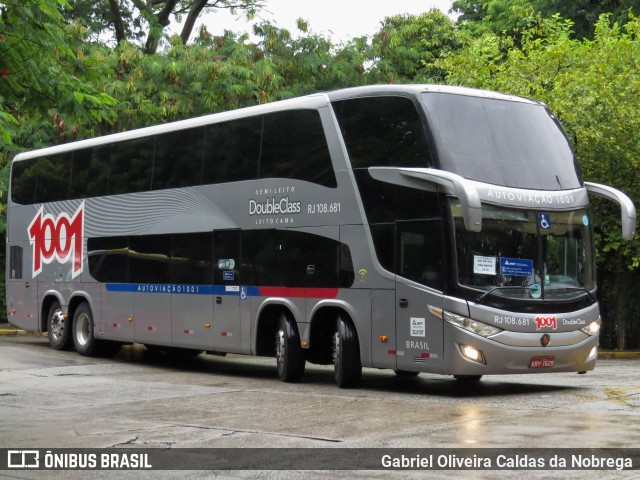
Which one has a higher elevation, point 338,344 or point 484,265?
point 484,265

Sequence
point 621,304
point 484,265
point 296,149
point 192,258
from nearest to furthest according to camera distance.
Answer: point 484,265 → point 296,149 → point 192,258 → point 621,304

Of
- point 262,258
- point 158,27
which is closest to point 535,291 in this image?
point 262,258

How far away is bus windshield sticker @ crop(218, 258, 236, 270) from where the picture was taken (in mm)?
19766

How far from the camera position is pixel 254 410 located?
47.2 feet

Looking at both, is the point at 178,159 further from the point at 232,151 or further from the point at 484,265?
the point at 484,265

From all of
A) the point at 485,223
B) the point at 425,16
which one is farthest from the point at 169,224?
the point at 425,16

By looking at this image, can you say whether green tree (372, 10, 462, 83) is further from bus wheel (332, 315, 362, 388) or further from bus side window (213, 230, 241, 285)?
bus wheel (332, 315, 362, 388)

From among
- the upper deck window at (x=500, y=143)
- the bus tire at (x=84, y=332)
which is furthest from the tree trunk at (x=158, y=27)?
the upper deck window at (x=500, y=143)

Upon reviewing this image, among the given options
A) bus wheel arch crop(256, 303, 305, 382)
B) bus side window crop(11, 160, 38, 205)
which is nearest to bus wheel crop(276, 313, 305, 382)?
bus wheel arch crop(256, 303, 305, 382)

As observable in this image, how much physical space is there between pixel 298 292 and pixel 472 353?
11.7ft

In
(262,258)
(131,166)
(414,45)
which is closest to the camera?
(262,258)

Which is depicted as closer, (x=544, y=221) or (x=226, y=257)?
(x=544, y=221)

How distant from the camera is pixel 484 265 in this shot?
51.8ft

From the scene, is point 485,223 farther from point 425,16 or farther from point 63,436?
point 425,16
